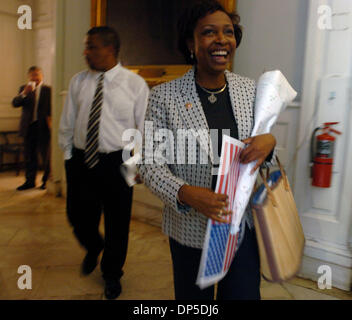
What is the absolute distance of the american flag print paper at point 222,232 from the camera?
3.67 ft

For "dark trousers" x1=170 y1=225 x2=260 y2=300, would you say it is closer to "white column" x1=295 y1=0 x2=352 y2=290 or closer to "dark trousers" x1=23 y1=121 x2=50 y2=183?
"white column" x1=295 y1=0 x2=352 y2=290

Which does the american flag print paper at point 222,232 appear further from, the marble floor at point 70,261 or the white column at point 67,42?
the white column at point 67,42

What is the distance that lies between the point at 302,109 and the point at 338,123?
0.29 metres

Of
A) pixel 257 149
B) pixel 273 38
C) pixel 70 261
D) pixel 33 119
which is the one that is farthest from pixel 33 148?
pixel 257 149

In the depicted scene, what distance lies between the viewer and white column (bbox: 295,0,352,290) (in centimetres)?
260

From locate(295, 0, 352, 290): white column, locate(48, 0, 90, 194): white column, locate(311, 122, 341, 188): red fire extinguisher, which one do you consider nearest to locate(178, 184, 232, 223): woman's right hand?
locate(311, 122, 341, 188): red fire extinguisher

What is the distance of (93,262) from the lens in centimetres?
276

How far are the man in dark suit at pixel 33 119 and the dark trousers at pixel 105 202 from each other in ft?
10.4

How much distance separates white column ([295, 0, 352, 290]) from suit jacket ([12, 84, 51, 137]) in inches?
152

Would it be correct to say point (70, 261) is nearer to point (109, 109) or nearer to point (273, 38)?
point (109, 109)

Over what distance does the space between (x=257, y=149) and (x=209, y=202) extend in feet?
0.76

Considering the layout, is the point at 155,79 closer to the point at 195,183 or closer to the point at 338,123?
the point at 338,123

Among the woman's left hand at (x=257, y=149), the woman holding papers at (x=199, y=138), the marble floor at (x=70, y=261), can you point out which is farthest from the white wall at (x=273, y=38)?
the woman's left hand at (x=257, y=149)
